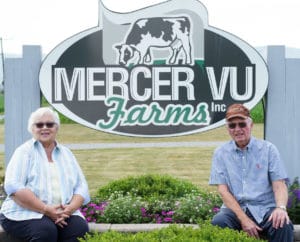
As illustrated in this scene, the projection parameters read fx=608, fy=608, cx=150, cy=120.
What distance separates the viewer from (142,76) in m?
5.82

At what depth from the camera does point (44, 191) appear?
162 inches

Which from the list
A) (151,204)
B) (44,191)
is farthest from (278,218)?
(44,191)

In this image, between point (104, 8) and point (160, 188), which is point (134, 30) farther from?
point (160, 188)

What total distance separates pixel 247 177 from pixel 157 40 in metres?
2.15

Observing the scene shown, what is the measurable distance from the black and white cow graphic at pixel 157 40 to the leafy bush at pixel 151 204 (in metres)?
1.21

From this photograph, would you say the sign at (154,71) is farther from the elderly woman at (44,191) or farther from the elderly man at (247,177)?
the elderly man at (247,177)

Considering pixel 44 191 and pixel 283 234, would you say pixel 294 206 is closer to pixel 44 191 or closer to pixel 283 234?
pixel 283 234

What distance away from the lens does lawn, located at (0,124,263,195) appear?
12930mm

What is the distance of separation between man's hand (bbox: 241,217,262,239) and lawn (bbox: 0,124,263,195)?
775cm

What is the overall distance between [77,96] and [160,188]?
1.18 meters

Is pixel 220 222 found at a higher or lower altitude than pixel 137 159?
higher

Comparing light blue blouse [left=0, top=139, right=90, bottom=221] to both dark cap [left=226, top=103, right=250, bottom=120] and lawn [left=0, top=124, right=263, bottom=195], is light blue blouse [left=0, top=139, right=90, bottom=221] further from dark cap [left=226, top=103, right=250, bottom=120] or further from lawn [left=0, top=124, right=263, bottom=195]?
lawn [left=0, top=124, right=263, bottom=195]

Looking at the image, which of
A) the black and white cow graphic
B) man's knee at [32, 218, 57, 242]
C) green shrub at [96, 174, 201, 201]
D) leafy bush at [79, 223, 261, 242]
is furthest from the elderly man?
the black and white cow graphic

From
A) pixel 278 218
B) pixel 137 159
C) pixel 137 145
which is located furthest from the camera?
pixel 137 145
